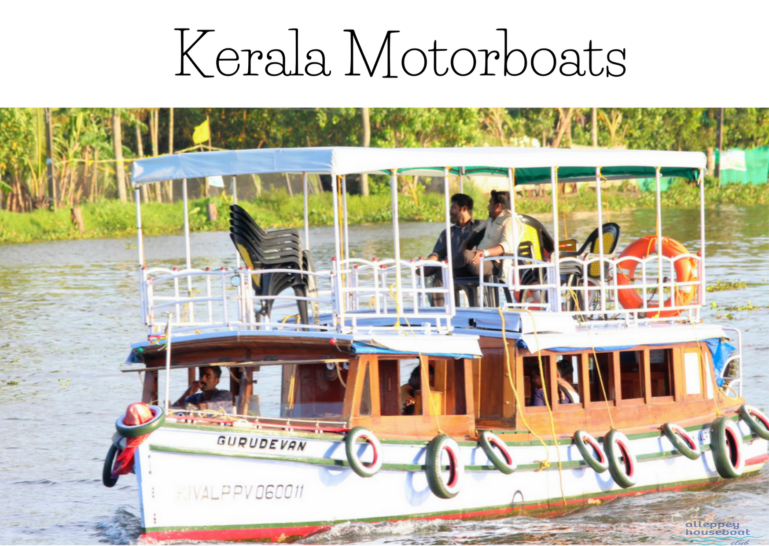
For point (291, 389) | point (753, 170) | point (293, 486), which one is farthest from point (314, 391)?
point (753, 170)

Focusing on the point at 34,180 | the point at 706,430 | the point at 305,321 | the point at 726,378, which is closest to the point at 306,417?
the point at 305,321

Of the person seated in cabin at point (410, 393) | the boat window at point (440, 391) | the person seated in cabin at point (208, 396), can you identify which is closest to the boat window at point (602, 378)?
the boat window at point (440, 391)

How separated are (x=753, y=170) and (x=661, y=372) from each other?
4478 cm

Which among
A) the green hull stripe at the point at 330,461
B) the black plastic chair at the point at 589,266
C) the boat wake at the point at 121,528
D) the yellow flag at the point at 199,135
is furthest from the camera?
the yellow flag at the point at 199,135

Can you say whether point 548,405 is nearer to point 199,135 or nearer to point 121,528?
point 121,528

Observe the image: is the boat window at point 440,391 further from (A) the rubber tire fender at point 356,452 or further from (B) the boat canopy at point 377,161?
(B) the boat canopy at point 377,161

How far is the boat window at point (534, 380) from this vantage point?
10.6 meters

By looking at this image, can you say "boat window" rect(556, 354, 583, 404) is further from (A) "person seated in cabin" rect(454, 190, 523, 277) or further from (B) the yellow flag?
(B) the yellow flag

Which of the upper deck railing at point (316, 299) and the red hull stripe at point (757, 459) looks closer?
the upper deck railing at point (316, 299)

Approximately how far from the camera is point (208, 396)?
1003 centimetres

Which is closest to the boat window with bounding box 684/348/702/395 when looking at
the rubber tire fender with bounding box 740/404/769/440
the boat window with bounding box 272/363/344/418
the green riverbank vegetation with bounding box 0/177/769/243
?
the rubber tire fender with bounding box 740/404/769/440

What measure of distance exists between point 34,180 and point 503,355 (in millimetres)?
33540

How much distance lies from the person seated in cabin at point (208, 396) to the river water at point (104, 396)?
62.5 inches

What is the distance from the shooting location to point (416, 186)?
40250 millimetres
